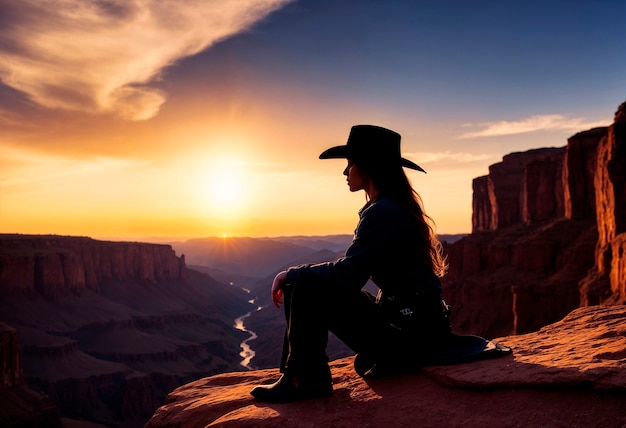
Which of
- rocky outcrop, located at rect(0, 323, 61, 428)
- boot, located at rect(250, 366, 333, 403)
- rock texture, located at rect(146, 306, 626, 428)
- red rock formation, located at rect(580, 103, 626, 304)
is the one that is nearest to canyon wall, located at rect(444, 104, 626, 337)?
red rock formation, located at rect(580, 103, 626, 304)

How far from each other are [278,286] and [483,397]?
2.00m

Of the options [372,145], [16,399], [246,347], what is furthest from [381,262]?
[246,347]

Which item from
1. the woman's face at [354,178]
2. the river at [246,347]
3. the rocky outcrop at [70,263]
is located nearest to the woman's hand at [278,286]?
the woman's face at [354,178]

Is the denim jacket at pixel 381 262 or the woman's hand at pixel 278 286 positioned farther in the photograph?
the woman's hand at pixel 278 286

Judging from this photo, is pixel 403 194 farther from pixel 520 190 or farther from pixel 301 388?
pixel 520 190

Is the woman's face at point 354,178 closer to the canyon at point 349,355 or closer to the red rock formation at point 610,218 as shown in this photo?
the canyon at point 349,355

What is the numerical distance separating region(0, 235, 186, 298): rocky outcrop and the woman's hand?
371 ft

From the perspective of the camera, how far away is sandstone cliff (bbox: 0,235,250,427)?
7938 centimetres

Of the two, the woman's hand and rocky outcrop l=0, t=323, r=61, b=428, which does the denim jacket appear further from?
rocky outcrop l=0, t=323, r=61, b=428

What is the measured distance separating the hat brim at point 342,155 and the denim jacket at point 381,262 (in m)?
0.60

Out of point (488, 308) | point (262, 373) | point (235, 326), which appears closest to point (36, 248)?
point (235, 326)

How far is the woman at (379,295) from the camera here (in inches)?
178

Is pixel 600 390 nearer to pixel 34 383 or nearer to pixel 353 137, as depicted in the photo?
pixel 353 137

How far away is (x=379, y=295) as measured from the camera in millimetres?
5043
